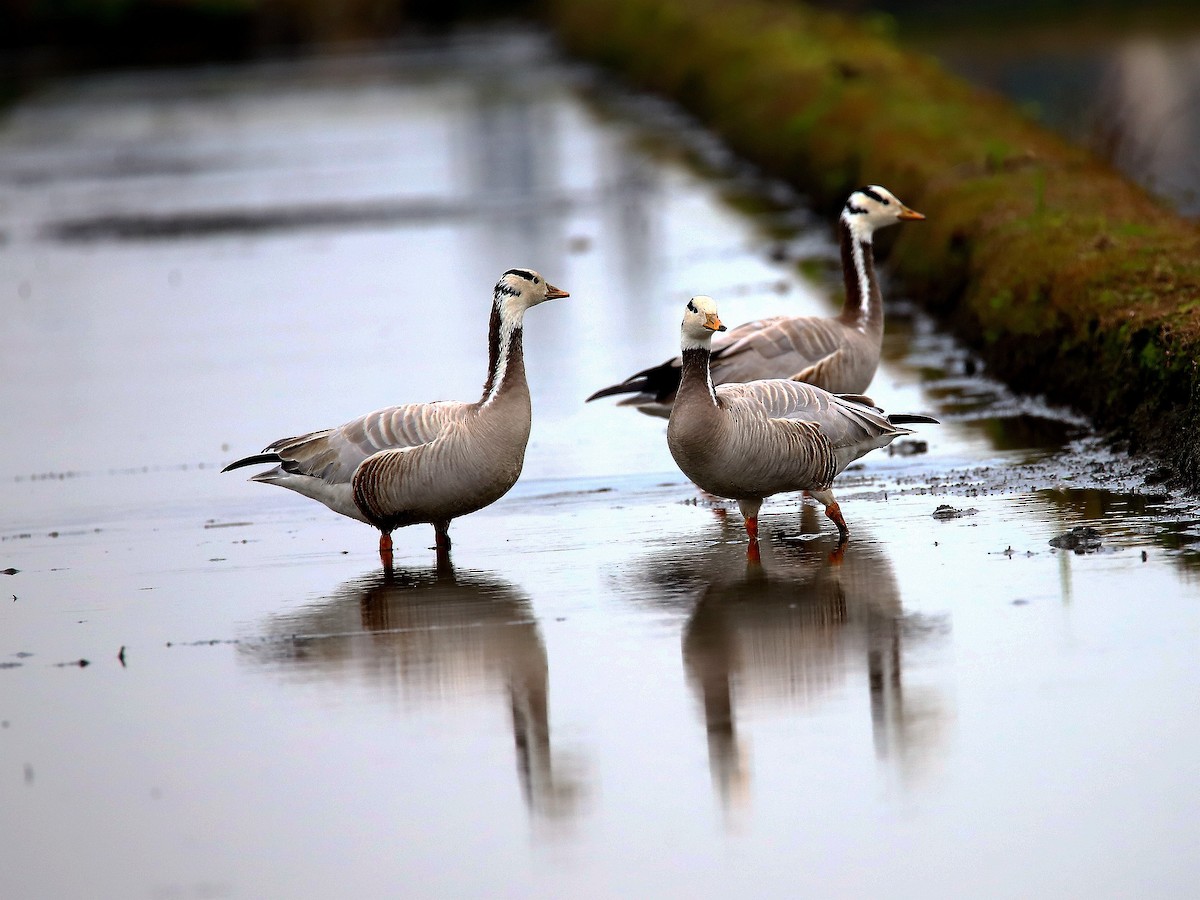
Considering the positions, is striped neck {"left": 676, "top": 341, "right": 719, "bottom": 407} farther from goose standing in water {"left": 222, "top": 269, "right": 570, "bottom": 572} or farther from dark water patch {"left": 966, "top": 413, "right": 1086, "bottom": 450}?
dark water patch {"left": 966, "top": 413, "right": 1086, "bottom": 450}

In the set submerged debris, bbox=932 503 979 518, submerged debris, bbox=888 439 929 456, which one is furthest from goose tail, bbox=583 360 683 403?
submerged debris, bbox=932 503 979 518

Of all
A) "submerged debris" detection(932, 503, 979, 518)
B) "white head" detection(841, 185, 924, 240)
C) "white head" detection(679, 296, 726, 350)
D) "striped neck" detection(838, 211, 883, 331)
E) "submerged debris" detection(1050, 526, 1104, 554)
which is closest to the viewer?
"submerged debris" detection(1050, 526, 1104, 554)

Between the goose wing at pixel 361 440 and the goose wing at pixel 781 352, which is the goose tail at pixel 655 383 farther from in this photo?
the goose wing at pixel 361 440

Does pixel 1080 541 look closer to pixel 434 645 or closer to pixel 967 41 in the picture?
pixel 434 645

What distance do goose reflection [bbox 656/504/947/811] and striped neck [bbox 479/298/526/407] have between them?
1.26m

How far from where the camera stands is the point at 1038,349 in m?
11.4

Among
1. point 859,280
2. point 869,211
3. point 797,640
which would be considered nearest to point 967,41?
point 869,211

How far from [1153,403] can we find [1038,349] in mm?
2046

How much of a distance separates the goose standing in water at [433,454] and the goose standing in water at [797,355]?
1150 mm

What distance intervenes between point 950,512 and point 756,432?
3.91ft

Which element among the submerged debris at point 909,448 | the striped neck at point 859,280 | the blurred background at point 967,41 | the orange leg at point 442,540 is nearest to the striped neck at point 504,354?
the orange leg at point 442,540

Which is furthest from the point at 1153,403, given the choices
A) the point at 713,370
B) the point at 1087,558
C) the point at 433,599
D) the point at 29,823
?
the point at 29,823

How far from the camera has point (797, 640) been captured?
23.7ft

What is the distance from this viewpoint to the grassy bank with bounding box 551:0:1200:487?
9.80 metres
